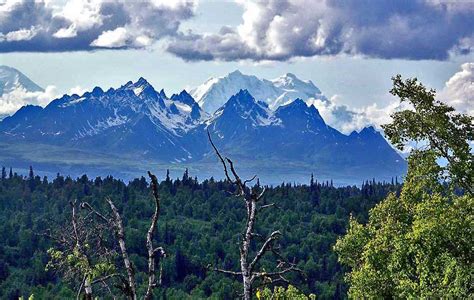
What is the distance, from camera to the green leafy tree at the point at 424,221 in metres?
39.1

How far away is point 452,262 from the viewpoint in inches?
1500

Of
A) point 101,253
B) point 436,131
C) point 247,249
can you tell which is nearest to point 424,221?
point 436,131

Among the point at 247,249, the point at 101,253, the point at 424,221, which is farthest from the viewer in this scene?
the point at 424,221

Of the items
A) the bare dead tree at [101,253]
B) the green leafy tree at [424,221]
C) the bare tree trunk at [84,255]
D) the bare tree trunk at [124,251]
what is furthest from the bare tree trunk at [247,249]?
the green leafy tree at [424,221]

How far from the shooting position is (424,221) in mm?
39812

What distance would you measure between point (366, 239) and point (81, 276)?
23410mm

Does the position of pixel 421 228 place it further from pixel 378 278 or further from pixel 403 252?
pixel 378 278

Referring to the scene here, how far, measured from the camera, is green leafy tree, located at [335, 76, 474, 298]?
39094 millimetres

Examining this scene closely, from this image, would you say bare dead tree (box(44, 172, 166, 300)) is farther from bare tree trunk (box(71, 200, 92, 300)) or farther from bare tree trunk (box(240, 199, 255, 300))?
bare tree trunk (box(240, 199, 255, 300))

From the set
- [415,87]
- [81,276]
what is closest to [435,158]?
[415,87]

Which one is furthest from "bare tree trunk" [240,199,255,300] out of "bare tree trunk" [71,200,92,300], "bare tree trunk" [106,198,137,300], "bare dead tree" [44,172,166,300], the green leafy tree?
the green leafy tree

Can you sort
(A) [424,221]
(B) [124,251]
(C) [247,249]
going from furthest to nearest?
(A) [424,221]
(C) [247,249]
(B) [124,251]

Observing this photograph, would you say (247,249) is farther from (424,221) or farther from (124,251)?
(424,221)

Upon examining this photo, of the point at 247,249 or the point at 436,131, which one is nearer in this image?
the point at 247,249
